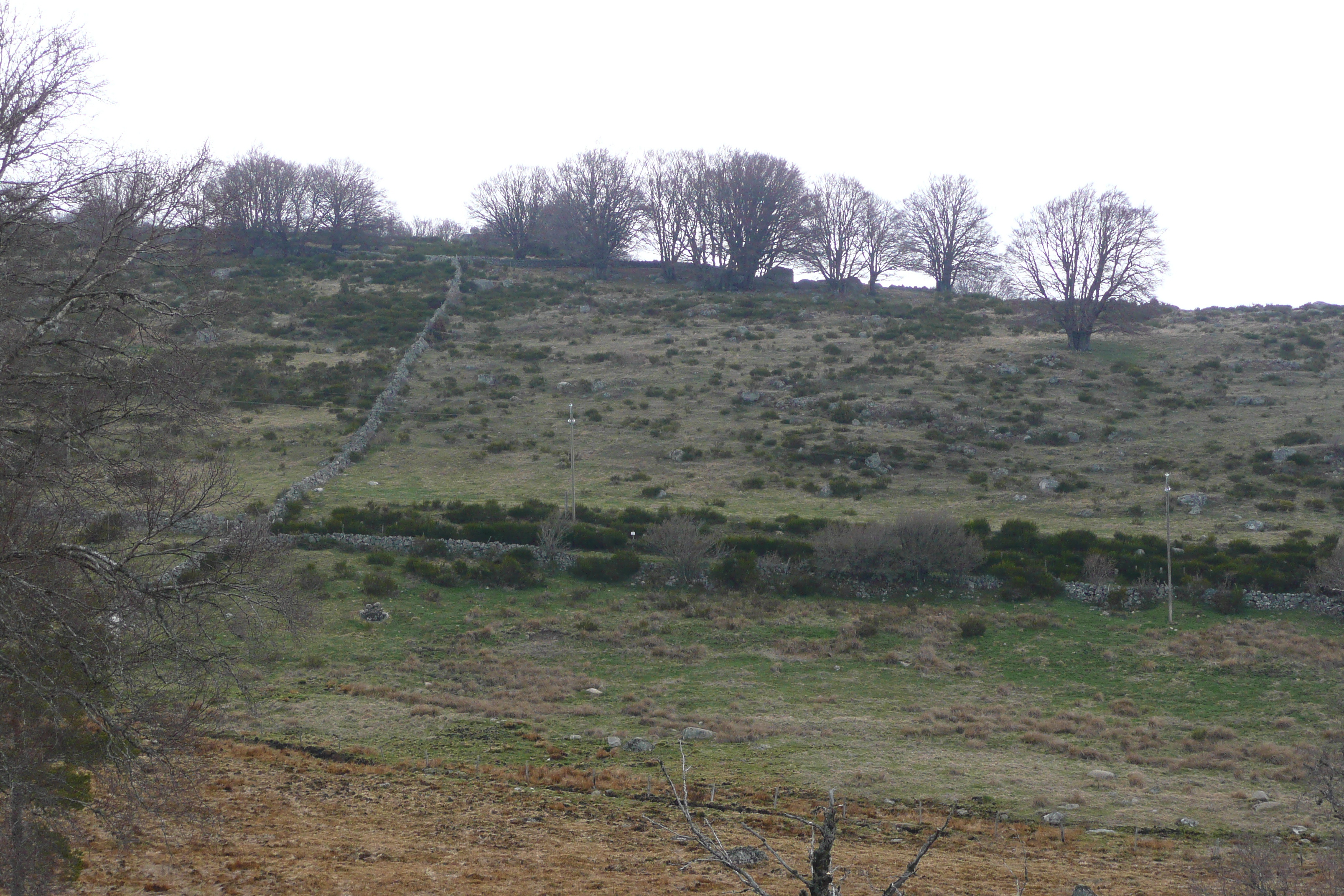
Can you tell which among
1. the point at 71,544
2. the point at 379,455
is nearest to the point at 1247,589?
the point at 71,544

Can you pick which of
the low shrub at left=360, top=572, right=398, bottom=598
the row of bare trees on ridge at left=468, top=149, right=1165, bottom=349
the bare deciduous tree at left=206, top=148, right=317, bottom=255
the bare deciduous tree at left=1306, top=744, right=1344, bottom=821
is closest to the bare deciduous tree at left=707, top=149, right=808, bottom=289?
the row of bare trees on ridge at left=468, top=149, right=1165, bottom=349

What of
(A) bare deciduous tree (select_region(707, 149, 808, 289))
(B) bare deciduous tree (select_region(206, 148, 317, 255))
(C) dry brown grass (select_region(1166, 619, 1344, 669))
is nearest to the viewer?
(C) dry brown grass (select_region(1166, 619, 1344, 669))

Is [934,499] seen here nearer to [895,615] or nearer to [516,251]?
[895,615]

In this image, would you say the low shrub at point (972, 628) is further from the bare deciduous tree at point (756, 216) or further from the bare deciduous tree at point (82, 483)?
the bare deciduous tree at point (756, 216)

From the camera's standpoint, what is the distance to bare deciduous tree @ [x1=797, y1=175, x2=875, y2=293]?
84500 mm

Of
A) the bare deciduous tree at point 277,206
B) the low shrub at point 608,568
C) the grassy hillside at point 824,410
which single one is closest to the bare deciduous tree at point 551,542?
the low shrub at point 608,568

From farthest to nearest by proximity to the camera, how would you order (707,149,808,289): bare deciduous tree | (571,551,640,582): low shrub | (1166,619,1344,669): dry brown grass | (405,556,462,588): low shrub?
1. (707,149,808,289): bare deciduous tree
2. (571,551,640,582): low shrub
3. (405,556,462,588): low shrub
4. (1166,619,1344,669): dry brown grass

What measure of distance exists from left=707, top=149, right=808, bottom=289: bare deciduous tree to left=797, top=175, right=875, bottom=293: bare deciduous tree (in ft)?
3.53

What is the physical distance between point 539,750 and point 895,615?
13990 mm

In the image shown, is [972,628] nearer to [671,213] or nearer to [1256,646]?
[1256,646]

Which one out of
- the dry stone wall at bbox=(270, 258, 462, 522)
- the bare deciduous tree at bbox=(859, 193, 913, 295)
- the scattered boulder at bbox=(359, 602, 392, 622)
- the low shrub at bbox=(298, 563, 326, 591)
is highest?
the bare deciduous tree at bbox=(859, 193, 913, 295)

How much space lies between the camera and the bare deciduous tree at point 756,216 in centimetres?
8381

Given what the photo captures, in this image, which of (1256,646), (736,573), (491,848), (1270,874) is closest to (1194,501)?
(1256,646)

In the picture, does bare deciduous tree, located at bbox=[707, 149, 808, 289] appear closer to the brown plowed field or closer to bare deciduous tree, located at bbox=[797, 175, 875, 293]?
bare deciduous tree, located at bbox=[797, 175, 875, 293]
